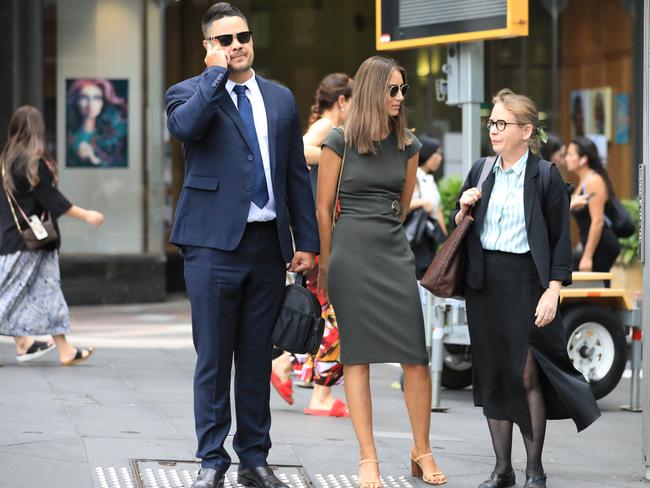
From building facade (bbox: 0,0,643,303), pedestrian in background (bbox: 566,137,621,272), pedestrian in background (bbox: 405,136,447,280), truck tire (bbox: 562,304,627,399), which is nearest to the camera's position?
truck tire (bbox: 562,304,627,399)

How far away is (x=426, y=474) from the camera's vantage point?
Answer: 6012mm

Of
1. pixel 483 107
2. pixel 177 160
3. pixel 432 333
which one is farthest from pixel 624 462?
pixel 177 160

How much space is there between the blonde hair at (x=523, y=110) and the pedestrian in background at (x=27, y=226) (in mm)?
4342

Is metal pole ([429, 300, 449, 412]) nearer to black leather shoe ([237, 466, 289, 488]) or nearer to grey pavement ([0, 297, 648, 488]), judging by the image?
grey pavement ([0, 297, 648, 488])

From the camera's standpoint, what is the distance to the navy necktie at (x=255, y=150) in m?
5.59

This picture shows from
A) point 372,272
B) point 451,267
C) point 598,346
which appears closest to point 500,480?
point 451,267

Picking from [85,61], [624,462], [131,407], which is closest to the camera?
[624,462]

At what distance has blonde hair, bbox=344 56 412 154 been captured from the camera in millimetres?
5988

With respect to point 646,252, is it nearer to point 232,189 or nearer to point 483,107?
point 232,189

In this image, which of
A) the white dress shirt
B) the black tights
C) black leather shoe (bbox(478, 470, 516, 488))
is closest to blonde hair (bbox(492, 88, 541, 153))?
the black tights

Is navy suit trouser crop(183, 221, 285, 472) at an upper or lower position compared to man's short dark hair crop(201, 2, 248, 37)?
lower

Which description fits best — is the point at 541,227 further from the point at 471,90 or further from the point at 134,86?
the point at 134,86

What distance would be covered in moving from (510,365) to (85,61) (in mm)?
10217

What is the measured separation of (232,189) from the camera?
5531 mm
